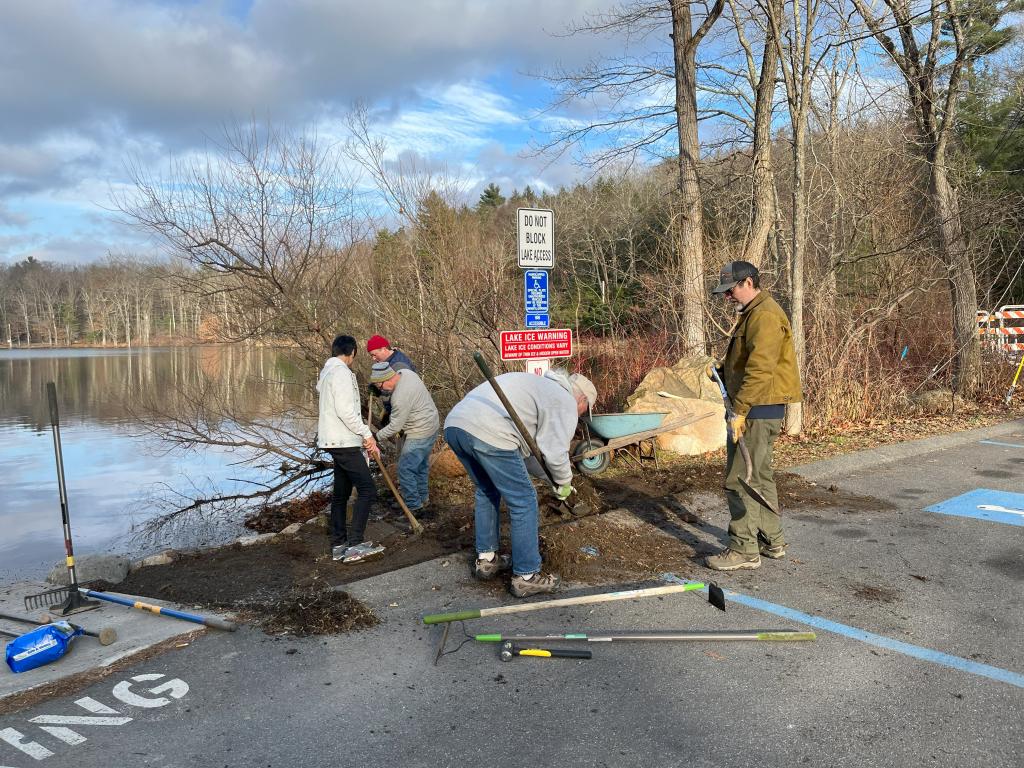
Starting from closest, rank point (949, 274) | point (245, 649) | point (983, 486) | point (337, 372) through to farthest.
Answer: point (245, 649) → point (337, 372) → point (983, 486) → point (949, 274)

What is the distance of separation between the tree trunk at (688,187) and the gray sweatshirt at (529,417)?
833cm

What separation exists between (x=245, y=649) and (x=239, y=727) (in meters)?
0.83

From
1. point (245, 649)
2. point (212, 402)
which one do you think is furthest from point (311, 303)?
point (245, 649)

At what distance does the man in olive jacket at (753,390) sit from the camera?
5062mm

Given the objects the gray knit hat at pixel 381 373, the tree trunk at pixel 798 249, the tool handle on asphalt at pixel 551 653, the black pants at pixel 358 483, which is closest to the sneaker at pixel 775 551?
the tool handle on asphalt at pixel 551 653

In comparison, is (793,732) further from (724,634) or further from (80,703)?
(80,703)

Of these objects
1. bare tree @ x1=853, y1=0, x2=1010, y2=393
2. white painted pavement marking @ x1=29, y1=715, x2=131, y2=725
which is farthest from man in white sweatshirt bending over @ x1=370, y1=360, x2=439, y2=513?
bare tree @ x1=853, y1=0, x2=1010, y2=393

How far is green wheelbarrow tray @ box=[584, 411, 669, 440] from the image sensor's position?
343 inches

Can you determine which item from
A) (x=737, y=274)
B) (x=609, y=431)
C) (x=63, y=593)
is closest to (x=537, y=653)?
(x=737, y=274)

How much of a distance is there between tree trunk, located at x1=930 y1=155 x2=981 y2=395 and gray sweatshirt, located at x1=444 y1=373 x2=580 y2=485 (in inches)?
471

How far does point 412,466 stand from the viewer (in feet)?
24.8

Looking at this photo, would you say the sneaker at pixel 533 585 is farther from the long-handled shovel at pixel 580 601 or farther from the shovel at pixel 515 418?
the shovel at pixel 515 418

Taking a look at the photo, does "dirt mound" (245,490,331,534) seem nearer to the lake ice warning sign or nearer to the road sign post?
the road sign post

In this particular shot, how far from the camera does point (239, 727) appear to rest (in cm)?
324
